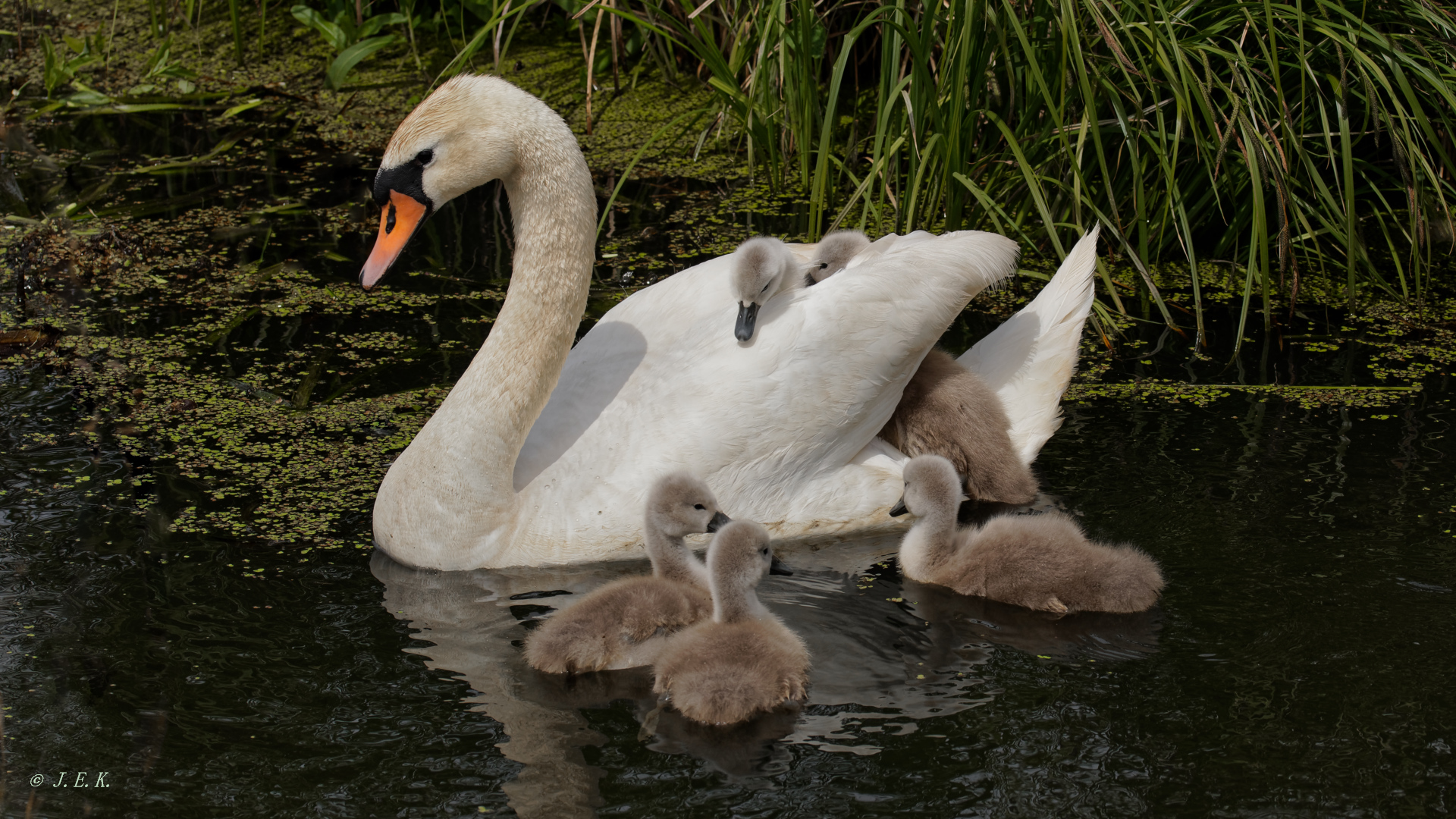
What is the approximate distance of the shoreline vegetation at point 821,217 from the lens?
223 inches

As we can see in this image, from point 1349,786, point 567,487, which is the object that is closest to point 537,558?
point 567,487

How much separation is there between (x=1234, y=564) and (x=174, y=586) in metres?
3.25

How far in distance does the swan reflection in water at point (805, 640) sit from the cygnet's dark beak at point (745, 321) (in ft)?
2.40

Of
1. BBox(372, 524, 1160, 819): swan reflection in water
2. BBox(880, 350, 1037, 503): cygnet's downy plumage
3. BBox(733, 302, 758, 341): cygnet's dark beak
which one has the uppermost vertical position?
BBox(733, 302, 758, 341): cygnet's dark beak

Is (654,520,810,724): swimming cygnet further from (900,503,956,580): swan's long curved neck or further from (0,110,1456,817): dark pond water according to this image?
(900,503,956,580): swan's long curved neck

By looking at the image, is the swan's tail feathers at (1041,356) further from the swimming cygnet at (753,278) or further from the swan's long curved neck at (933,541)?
the swimming cygnet at (753,278)

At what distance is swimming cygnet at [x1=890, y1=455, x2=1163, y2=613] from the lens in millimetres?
4270

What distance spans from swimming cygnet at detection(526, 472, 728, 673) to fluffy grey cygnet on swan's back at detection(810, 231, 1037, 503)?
41.9 inches

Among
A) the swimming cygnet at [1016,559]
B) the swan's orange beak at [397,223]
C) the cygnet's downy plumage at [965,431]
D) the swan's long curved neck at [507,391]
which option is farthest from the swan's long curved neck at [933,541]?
the swan's orange beak at [397,223]

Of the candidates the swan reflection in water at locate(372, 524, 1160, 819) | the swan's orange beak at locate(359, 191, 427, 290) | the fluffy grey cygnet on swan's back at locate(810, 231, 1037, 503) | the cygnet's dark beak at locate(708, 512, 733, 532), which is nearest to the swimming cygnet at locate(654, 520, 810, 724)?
the swan reflection in water at locate(372, 524, 1160, 819)

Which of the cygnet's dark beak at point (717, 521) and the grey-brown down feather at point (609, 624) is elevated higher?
the cygnet's dark beak at point (717, 521)

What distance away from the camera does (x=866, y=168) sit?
25.2ft

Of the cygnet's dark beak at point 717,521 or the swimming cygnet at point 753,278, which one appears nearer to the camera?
the cygnet's dark beak at point 717,521

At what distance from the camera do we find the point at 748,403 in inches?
183
